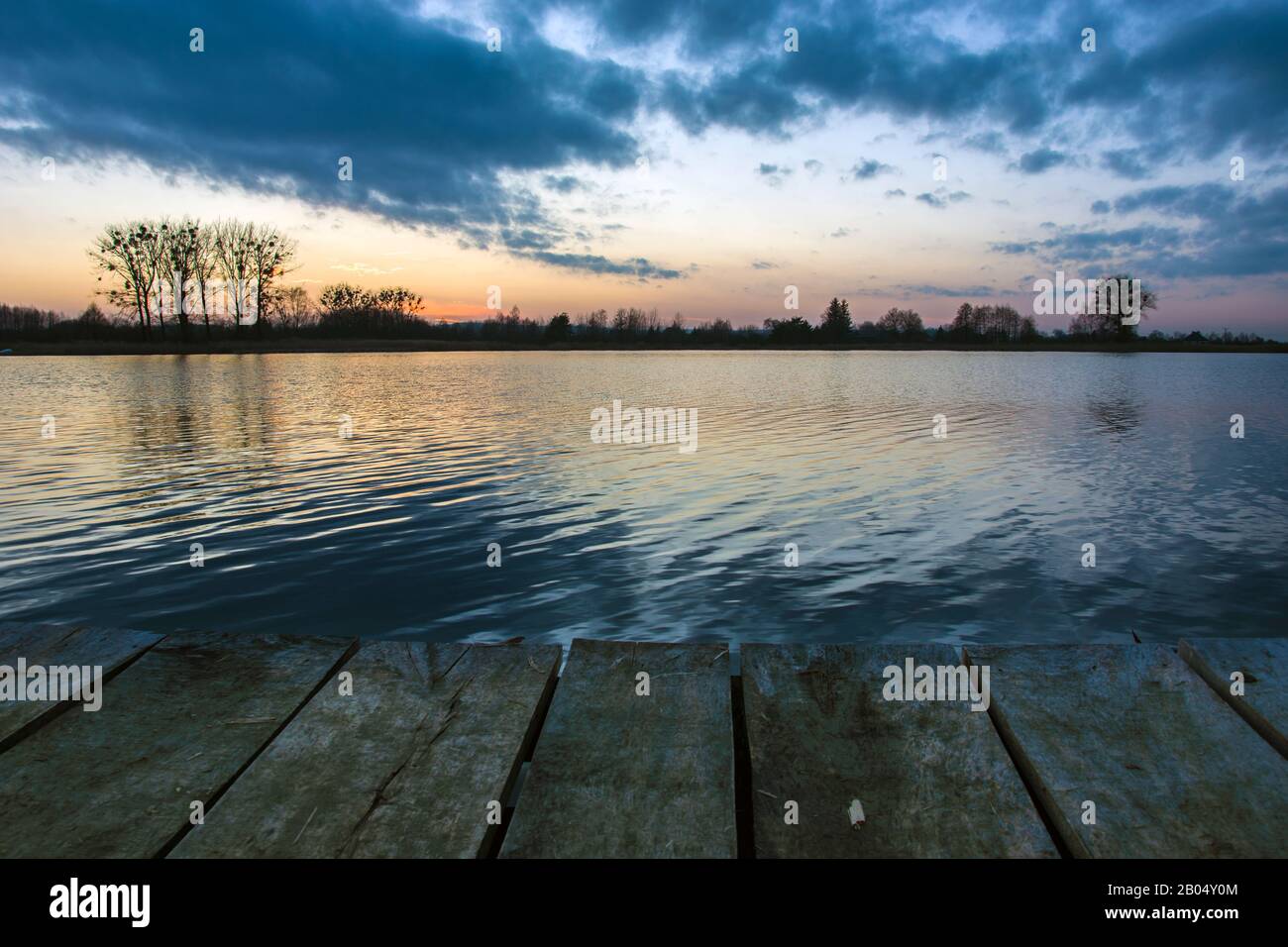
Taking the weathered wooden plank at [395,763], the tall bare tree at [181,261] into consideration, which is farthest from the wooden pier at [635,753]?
the tall bare tree at [181,261]

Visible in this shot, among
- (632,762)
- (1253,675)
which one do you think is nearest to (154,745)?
(632,762)

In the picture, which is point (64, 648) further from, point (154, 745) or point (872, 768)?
point (872, 768)

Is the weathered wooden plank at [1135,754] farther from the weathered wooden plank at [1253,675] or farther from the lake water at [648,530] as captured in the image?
the lake water at [648,530]

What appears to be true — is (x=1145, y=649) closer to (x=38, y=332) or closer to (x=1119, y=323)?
(x=38, y=332)

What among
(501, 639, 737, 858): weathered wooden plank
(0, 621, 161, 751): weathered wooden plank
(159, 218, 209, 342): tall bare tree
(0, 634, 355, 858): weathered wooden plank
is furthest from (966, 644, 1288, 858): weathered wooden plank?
(159, 218, 209, 342): tall bare tree

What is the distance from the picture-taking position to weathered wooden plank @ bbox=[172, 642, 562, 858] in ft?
7.27

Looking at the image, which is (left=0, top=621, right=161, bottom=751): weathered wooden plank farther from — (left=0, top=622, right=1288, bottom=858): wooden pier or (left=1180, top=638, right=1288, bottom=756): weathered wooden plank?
(left=1180, top=638, right=1288, bottom=756): weathered wooden plank

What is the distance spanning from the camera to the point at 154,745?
8.79 ft

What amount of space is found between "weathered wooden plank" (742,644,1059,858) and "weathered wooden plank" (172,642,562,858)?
0.88 metres

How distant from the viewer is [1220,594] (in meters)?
7.40

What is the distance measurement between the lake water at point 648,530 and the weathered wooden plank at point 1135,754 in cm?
321

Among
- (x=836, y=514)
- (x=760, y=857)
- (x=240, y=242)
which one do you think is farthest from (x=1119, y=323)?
(x=760, y=857)

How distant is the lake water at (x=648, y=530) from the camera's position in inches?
266

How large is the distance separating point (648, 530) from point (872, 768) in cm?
687
